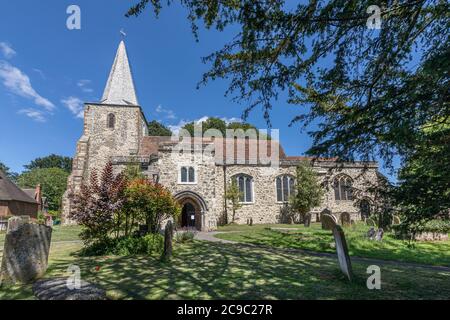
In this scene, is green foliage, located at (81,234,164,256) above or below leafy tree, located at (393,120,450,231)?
below

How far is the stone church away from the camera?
1925 cm

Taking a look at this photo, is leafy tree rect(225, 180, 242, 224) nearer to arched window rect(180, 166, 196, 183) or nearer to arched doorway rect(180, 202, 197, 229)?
arched doorway rect(180, 202, 197, 229)

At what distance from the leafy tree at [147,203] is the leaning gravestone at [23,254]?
368 centimetres

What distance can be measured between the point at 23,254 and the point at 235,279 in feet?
14.9

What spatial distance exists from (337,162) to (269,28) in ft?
8.79

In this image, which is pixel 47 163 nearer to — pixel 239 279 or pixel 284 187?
pixel 284 187

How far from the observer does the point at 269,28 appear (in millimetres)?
4414

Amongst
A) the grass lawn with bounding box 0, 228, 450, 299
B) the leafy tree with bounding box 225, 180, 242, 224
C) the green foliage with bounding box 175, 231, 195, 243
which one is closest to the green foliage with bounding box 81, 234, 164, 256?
the grass lawn with bounding box 0, 228, 450, 299

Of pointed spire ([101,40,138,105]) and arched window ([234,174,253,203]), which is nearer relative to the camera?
arched window ([234,174,253,203])

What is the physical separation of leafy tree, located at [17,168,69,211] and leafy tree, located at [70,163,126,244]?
163 feet

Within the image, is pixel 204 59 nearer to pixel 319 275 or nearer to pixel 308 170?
pixel 319 275

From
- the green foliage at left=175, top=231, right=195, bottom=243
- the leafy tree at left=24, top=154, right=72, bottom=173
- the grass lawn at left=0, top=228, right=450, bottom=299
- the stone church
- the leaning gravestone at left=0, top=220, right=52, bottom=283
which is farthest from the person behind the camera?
the leafy tree at left=24, top=154, right=72, bottom=173

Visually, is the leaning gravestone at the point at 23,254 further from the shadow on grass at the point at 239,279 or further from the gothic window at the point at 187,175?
the gothic window at the point at 187,175
